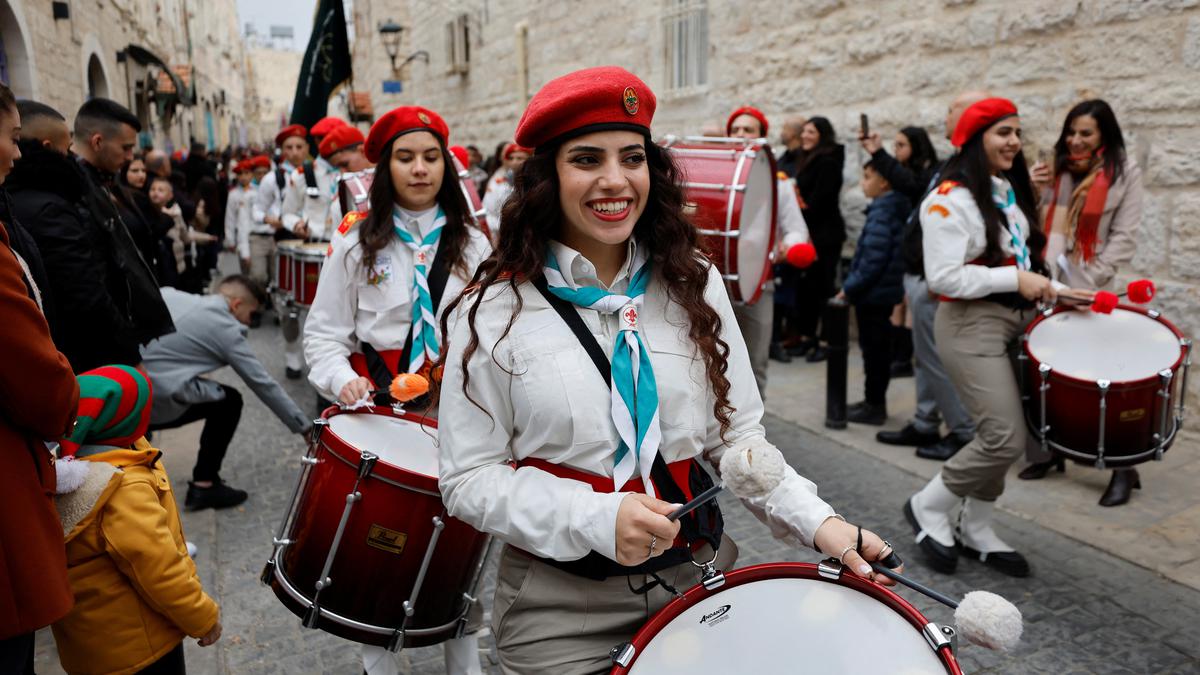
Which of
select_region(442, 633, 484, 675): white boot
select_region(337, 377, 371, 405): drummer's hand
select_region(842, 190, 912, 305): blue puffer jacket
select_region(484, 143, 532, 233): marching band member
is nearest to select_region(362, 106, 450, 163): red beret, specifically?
select_region(337, 377, 371, 405): drummer's hand

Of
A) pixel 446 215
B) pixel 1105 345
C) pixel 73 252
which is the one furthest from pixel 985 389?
pixel 73 252

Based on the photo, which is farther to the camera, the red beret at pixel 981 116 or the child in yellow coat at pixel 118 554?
the red beret at pixel 981 116

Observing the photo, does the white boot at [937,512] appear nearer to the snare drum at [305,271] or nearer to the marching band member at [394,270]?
the marching band member at [394,270]

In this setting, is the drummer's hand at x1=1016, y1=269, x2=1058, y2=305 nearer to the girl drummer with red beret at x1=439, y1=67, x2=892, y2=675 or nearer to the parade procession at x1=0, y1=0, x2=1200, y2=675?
the parade procession at x1=0, y1=0, x2=1200, y2=675

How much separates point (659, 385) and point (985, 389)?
2.58 meters

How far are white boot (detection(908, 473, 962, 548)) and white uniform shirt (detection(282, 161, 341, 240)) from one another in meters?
5.50

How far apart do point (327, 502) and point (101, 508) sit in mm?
558

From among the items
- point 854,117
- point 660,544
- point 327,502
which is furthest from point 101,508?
point 854,117

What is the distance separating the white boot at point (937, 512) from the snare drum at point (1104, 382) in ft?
1.53

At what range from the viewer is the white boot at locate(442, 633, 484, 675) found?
9.55 feet

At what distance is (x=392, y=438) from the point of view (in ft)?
8.93

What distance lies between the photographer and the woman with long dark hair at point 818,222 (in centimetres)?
768

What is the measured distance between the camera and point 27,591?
198cm

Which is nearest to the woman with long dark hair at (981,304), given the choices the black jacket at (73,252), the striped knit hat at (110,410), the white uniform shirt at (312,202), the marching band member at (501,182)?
the striped knit hat at (110,410)
